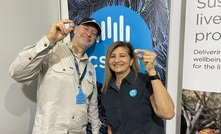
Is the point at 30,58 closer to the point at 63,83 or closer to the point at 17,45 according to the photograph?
the point at 63,83

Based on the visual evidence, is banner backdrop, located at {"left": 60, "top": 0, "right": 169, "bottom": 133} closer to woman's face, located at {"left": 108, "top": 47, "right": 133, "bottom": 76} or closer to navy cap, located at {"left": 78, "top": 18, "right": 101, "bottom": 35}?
navy cap, located at {"left": 78, "top": 18, "right": 101, "bottom": 35}

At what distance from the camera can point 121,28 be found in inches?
68.0

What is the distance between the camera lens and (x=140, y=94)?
1405mm

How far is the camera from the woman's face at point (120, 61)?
58.1 inches

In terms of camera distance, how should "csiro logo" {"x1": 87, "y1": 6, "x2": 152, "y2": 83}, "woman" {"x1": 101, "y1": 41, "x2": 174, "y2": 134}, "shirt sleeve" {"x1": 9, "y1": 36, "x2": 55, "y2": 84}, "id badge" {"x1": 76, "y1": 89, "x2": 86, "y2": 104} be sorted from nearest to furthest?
"shirt sleeve" {"x1": 9, "y1": 36, "x2": 55, "y2": 84} → "woman" {"x1": 101, "y1": 41, "x2": 174, "y2": 134} → "id badge" {"x1": 76, "y1": 89, "x2": 86, "y2": 104} → "csiro logo" {"x1": 87, "y1": 6, "x2": 152, "y2": 83}

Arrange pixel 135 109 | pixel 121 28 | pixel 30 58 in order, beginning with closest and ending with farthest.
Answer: pixel 30 58
pixel 135 109
pixel 121 28

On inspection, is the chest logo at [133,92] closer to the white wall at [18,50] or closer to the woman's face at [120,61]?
the woman's face at [120,61]

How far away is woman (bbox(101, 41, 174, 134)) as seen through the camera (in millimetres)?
1404

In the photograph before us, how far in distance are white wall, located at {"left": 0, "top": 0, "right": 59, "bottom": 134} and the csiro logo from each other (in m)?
0.47

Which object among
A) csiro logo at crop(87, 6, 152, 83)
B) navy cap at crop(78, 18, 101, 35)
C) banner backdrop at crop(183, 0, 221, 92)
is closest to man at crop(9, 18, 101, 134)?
navy cap at crop(78, 18, 101, 35)

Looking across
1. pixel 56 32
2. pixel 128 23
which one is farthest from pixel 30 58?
pixel 128 23

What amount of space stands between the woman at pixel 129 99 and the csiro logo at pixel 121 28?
8.2 inches

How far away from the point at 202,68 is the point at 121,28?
2.26 ft

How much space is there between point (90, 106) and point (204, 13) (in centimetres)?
111
